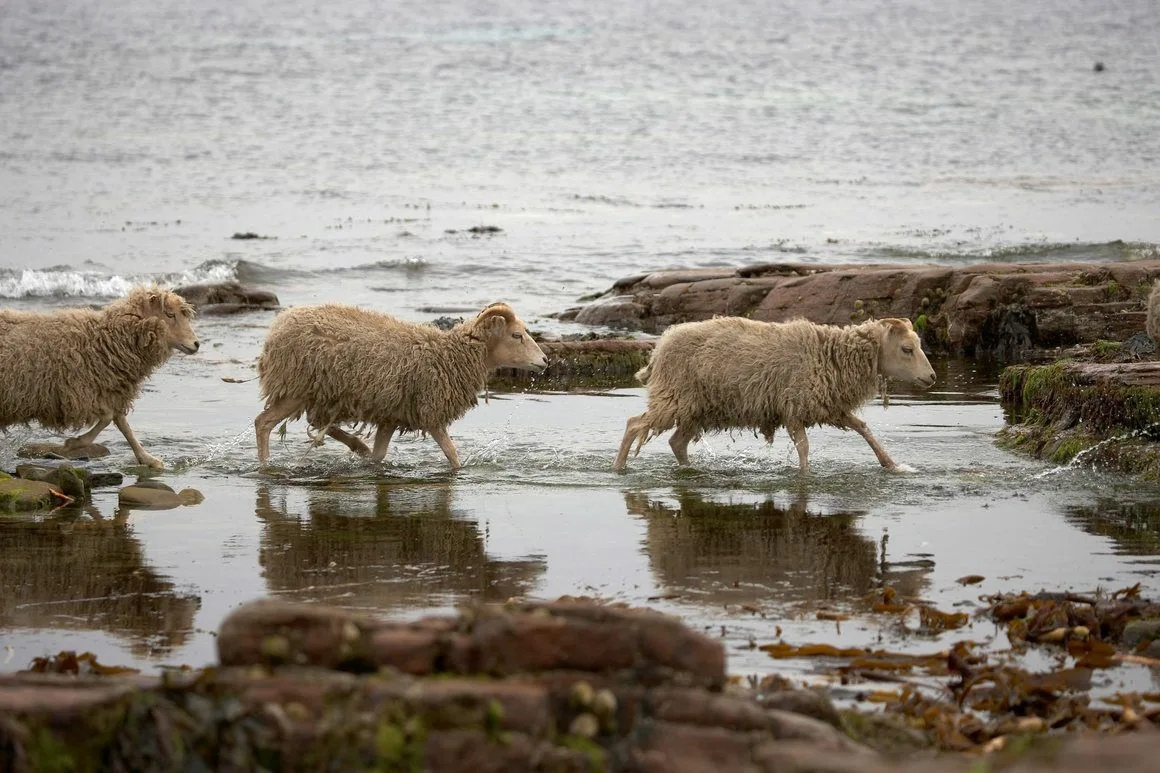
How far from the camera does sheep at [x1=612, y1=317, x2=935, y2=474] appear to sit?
41.8 feet

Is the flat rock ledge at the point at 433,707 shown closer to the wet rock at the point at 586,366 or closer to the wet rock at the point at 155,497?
the wet rock at the point at 155,497

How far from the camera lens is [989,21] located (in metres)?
105

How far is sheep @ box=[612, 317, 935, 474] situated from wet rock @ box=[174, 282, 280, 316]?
10.7 m

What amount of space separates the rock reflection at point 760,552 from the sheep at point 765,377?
1.04 metres

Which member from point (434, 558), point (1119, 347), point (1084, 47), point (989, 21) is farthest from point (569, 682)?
point (989, 21)

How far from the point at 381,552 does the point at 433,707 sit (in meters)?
4.92

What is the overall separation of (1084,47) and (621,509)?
77.8m

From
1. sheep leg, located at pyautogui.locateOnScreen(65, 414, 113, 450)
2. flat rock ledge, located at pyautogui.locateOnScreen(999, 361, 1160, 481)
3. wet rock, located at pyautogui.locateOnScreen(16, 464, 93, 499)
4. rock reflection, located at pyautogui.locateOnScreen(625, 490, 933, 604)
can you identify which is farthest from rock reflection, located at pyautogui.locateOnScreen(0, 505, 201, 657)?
flat rock ledge, located at pyautogui.locateOnScreen(999, 361, 1160, 481)

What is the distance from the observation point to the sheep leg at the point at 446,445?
13.2 m

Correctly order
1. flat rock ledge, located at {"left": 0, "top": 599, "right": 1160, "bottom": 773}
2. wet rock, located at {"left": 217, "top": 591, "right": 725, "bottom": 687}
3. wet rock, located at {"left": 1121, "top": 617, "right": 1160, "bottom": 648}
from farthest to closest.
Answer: wet rock, located at {"left": 1121, "top": 617, "right": 1160, "bottom": 648} → wet rock, located at {"left": 217, "top": 591, "right": 725, "bottom": 687} → flat rock ledge, located at {"left": 0, "top": 599, "right": 1160, "bottom": 773}

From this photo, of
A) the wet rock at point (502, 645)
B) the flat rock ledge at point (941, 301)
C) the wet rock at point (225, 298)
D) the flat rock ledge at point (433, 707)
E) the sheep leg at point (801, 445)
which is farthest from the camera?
the wet rock at point (225, 298)

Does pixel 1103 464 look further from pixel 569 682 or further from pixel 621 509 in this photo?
pixel 569 682

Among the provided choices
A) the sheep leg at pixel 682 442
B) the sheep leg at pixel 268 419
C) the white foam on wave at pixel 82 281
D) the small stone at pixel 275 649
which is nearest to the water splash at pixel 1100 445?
the sheep leg at pixel 682 442

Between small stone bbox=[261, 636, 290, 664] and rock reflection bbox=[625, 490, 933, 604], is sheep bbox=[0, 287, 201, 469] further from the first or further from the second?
small stone bbox=[261, 636, 290, 664]
